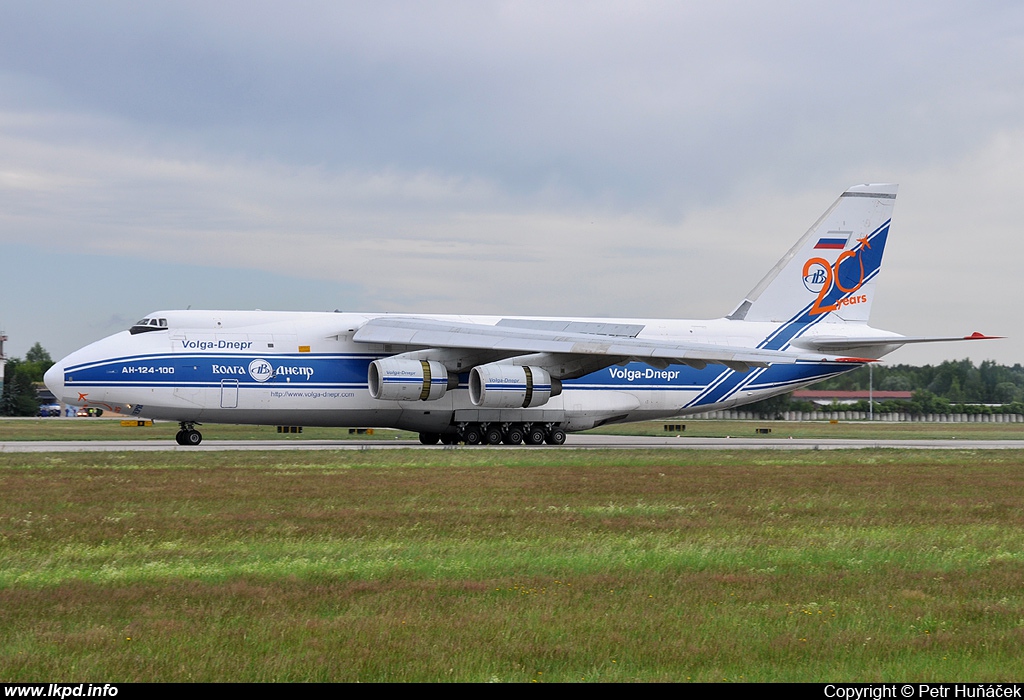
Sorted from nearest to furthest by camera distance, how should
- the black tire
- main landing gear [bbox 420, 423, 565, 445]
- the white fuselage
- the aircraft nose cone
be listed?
the aircraft nose cone, the white fuselage, main landing gear [bbox 420, 423, 565, 445], the black tire

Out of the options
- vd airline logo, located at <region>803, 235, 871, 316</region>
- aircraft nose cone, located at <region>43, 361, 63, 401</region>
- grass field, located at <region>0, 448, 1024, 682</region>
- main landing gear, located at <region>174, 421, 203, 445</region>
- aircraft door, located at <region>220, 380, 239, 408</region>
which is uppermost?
vd airline logo, located at <region>803, 235, 871, 316</region>

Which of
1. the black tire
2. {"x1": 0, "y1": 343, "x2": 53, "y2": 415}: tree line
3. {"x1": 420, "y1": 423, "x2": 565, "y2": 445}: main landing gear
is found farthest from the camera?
{"x1": 0, "y1": 343, "x2": 53, "y2": 415}: tree line

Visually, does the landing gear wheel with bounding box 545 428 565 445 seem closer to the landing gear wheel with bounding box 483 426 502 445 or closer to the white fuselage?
the white fuselage

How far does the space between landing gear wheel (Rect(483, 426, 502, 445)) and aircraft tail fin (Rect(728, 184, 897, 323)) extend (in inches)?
415

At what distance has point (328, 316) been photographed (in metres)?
33.2

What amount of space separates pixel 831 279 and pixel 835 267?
0.51 metres

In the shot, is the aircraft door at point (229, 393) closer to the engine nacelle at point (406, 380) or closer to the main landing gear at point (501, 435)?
the engine nacelle at point (406, 380)

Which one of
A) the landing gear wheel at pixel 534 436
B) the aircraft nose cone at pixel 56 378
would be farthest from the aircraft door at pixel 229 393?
the landing gear wheel at pixel 534 436

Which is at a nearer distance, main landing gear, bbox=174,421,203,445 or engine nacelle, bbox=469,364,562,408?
engine nacelle, bbox=469,364,562,408

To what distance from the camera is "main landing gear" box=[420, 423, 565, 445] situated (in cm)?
3384

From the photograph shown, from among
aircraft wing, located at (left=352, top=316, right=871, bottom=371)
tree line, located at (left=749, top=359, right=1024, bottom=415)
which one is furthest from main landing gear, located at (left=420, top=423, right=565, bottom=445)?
tree line, located at (left=749, top=359, right=1024, bottom=415)

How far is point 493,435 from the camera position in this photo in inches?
1339

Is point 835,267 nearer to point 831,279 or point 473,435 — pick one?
point 831,279

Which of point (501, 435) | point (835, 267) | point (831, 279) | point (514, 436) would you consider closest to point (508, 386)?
point (501, 435)
